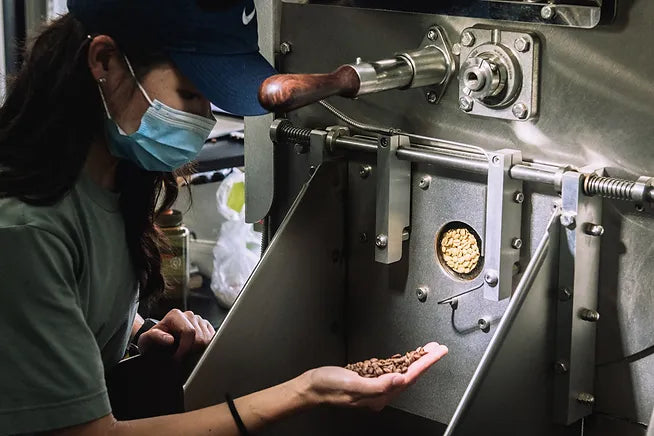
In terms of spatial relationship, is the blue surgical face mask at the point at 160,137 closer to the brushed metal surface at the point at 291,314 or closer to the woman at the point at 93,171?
the woman at the point at 93,171

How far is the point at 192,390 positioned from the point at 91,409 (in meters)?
0.15

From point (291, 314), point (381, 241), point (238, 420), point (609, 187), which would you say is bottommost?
point (238, 420)

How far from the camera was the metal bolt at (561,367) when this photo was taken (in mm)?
1320

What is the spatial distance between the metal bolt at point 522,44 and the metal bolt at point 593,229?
0.73 ft

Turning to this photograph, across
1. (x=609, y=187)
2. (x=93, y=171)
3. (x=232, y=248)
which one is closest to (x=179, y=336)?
(x=93, y=171)

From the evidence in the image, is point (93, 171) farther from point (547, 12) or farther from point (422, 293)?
point (547, 12)

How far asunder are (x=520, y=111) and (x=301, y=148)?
1.24 feet

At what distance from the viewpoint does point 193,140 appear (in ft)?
4.75

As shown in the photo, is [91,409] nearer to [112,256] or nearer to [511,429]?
[112,256]

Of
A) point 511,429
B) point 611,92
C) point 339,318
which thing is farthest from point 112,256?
point 611,92

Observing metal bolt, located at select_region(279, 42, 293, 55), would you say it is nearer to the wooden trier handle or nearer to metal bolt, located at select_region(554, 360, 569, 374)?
the wooden trier handle

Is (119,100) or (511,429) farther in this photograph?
(119,100)

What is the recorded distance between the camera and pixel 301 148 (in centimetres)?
159

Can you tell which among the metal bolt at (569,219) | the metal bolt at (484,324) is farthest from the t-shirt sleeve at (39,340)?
the metal bolt at (569,219)
